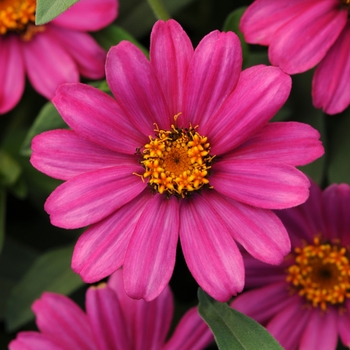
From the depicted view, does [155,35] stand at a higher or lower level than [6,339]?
higher

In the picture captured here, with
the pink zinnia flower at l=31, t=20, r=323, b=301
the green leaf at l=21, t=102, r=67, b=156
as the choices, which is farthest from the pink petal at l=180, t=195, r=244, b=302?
the green leaf at l=21, t=102, r=67, b=156

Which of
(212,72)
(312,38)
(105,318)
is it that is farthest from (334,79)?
(105,318)

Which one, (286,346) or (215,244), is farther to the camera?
(286,346)

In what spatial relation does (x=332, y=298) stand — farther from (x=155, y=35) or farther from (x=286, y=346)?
(x=155, y=35)

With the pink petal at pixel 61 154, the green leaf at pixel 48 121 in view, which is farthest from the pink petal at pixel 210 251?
the green leaf at pixel 48 121

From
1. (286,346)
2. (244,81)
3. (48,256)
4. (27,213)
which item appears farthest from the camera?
(27,213)

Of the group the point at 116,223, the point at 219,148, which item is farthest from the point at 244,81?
the point at 116,223

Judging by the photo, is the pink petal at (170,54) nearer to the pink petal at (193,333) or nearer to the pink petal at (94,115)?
the pink petal at (94,115)
